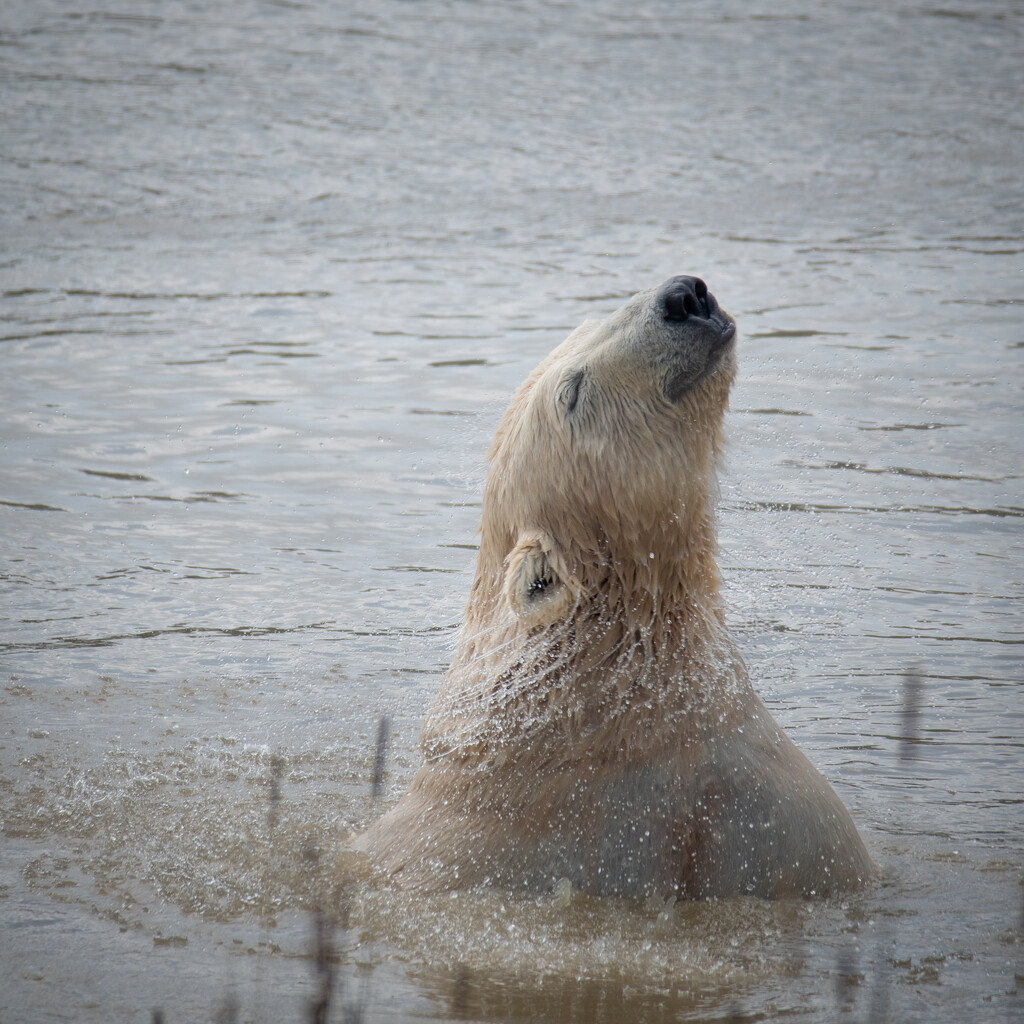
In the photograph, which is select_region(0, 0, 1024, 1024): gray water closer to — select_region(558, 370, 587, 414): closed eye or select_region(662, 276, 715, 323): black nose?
select_region(558, 370, 587, 414): closed eye

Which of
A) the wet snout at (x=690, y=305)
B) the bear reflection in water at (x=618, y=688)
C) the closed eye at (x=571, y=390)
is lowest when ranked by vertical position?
the bear reflection in water at (x=618, y=688)

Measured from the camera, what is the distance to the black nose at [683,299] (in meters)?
3.71

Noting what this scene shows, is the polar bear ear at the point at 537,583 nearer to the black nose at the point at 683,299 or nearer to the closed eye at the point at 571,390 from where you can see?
the closed eye at the point at 571,390

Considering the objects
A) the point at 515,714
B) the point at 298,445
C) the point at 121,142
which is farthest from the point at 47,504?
the point at 121,142

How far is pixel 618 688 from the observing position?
3.59 meters

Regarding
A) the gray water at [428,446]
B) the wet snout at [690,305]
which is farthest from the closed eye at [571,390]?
the gray water at [428,446]

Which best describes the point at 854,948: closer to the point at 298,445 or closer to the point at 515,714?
the point at 515,714

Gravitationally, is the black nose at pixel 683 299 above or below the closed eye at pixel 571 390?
above

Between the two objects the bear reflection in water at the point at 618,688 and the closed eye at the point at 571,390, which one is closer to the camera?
the bear reflection in water at the point at 618,688

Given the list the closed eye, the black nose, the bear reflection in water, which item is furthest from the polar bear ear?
the black nose

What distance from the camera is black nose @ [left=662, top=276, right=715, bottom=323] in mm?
3715

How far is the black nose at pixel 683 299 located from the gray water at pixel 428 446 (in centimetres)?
157

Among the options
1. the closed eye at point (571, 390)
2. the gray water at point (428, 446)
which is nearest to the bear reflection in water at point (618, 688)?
the closed eye at point (571, 390)

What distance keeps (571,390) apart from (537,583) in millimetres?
568
